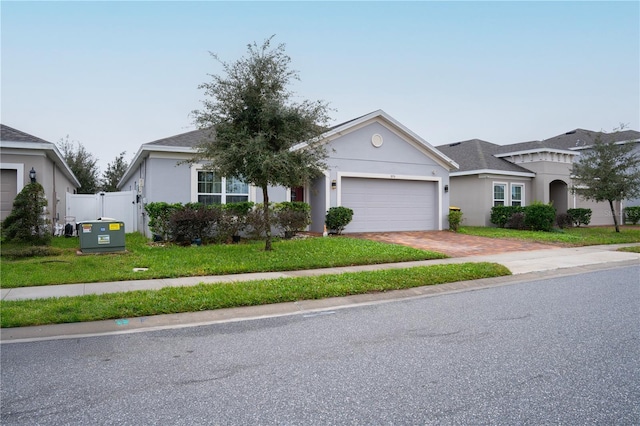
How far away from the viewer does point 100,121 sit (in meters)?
23.8

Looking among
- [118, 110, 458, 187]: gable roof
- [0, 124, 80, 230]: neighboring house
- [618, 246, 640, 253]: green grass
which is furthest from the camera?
[118, 110, 458, 187]: gable roof

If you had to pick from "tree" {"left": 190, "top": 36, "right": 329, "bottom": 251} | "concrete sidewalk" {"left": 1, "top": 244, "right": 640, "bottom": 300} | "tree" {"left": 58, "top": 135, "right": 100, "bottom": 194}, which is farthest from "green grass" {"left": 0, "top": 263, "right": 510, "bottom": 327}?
"tree" {"left": 58, "top": 135, "right": 100, "bottom": 194}

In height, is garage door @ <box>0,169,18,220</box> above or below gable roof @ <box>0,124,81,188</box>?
below

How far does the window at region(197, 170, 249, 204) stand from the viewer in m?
16.0

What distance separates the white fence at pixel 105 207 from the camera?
64.6 ft

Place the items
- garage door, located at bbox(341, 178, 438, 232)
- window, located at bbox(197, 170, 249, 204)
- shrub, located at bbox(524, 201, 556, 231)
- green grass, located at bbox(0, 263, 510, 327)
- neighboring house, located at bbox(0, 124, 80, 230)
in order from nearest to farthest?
green grass, located at bbox(0, 263, 510, 327), neighboring house, located at bbox(0, 124, 80, 230), window, located at bbox(197, 170, 249, 204), garage door, located at bbox(341, 178, 438, 232), shrub, located at bbox(524, 201, 556, 231)

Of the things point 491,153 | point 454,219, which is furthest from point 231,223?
point 491,153

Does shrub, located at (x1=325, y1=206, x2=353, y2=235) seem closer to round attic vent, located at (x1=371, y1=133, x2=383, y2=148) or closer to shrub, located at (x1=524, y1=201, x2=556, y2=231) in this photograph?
round attic vent, located at (x1=371, y1=133, x2=383, y2=148)

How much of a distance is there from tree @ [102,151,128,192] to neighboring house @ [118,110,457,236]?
65.4ft

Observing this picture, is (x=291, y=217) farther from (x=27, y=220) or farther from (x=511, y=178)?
(x=511, y=178)

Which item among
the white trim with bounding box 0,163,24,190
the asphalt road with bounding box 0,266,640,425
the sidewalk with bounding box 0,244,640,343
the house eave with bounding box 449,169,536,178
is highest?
the house eave with bounding box 449,169,536,178

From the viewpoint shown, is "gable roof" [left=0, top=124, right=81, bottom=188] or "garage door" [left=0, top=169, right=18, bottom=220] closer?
"gable roof" [left=0, top=124, right=81, bottom=188]

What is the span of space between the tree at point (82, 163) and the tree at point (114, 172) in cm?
88

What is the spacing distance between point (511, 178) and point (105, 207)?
22.1 meters
